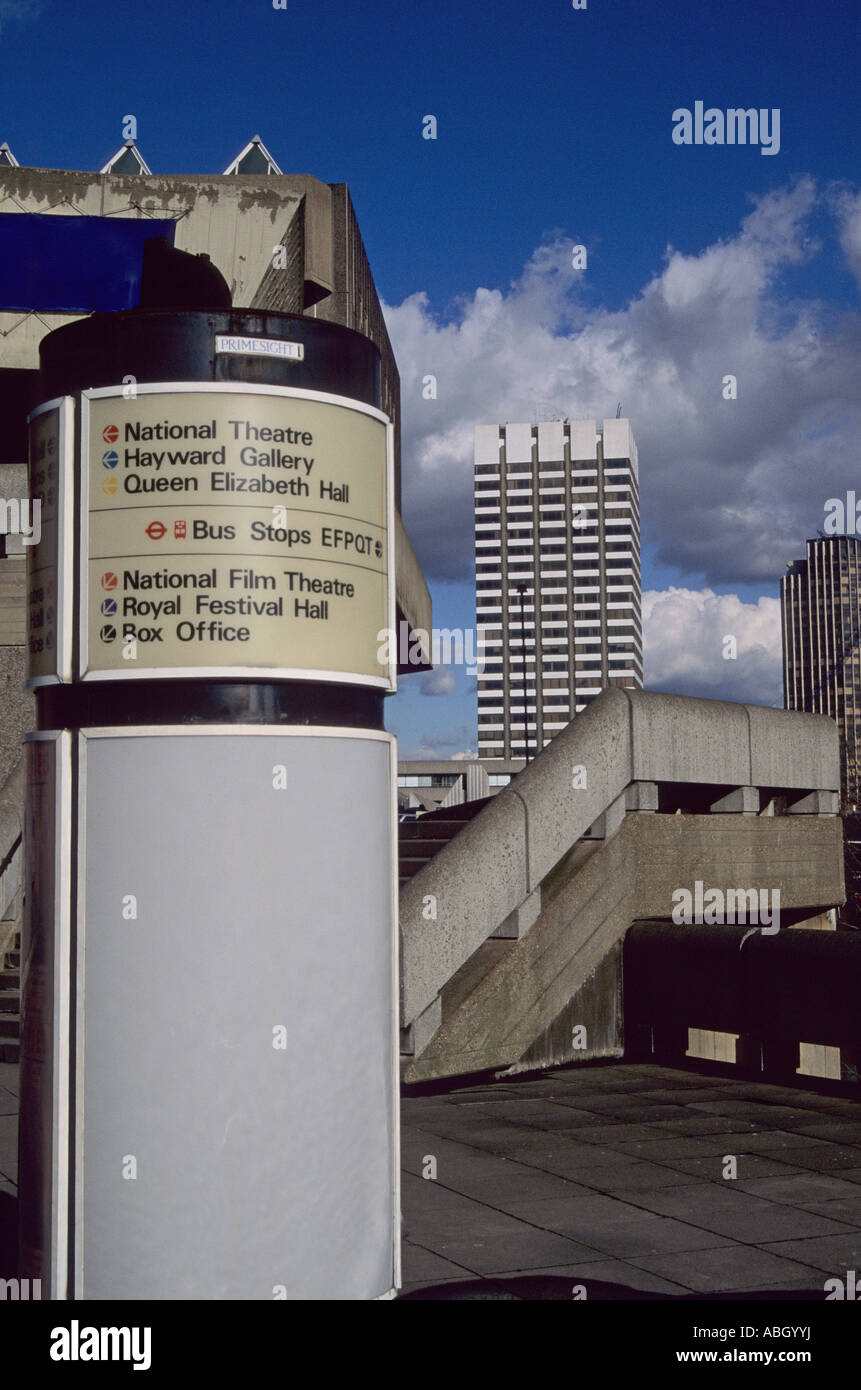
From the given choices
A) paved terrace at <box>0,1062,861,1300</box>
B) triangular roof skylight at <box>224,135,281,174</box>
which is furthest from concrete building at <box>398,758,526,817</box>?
triangular roof skylight at <box>224,135,281,174</box>

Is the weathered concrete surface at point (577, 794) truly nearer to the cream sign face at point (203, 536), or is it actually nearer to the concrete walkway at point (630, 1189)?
the concrete walkway at point (630, 1189)

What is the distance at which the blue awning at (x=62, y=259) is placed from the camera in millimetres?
24297

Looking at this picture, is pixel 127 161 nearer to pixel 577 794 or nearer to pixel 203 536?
pixel 577 794

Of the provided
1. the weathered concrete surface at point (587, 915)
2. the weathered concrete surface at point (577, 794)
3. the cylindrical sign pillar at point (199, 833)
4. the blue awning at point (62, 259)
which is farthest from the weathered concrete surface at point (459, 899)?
the blue awning at point (62, 259)

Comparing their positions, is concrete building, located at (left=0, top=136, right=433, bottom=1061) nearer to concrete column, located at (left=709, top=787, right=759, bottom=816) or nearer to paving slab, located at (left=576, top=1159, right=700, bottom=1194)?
concrete column, located at (left=709, top=787, right=759, bottom=816)

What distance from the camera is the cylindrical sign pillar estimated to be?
12.3 ft

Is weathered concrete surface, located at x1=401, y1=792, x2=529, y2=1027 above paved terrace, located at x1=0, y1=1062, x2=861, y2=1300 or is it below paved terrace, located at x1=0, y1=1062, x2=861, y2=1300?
above

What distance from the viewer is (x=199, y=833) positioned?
3.79m

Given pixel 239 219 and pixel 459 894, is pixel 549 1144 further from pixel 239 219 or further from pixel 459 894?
pixel 239 219

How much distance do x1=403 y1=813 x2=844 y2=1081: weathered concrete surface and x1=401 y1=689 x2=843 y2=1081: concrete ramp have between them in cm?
1

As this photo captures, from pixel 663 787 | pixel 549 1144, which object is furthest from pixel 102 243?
pixel 549 1144

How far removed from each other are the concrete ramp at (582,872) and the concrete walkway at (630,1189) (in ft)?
2.04

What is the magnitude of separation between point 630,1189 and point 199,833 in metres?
3.77
